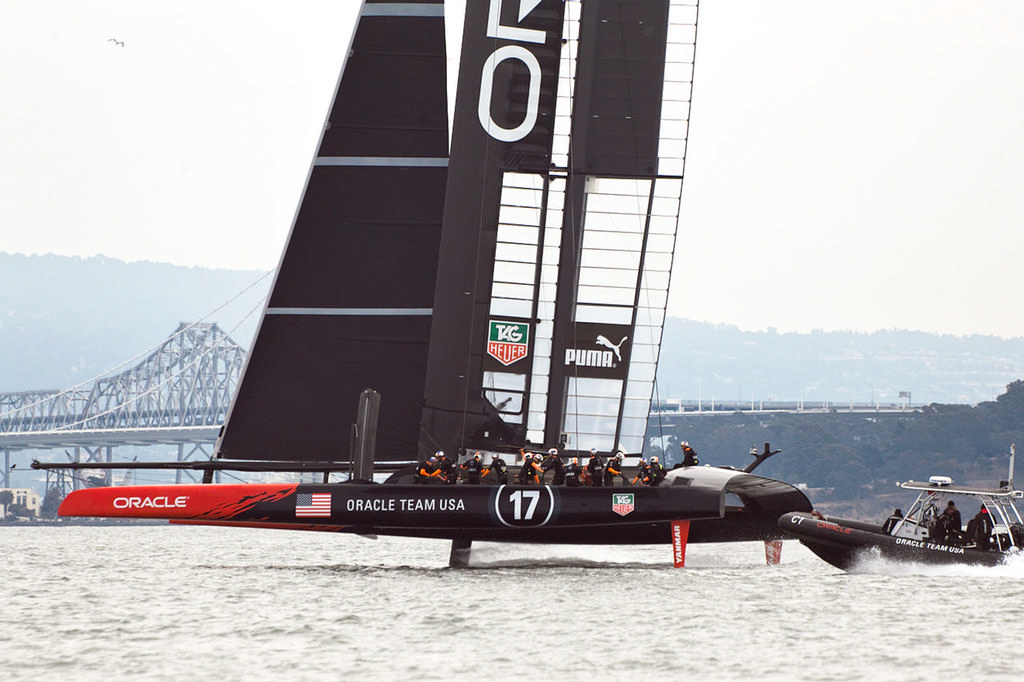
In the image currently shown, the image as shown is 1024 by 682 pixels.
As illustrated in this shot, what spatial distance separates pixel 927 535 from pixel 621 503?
11.9ft

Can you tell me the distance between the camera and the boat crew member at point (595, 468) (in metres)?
14.1

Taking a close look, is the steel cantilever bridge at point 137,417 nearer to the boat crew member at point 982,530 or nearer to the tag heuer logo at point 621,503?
the tag heuer logo at point 621,503

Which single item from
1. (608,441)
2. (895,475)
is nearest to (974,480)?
(895,475)

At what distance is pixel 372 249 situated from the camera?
15.1 meters

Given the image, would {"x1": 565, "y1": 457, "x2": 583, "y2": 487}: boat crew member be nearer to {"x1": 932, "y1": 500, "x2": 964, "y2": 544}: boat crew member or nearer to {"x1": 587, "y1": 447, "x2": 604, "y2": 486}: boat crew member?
{"x1": 587, "y1": 447, "x2": 604, "y2": 486}: boat crew member

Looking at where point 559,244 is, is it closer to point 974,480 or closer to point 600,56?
point 600,56

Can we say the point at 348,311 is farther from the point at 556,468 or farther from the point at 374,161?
the point at 556,468

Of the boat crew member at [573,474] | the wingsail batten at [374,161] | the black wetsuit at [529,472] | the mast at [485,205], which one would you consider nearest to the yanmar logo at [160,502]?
the mast at [485,205]

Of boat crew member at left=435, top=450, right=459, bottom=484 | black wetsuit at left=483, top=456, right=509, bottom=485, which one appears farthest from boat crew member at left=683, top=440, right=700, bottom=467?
boat crew member at left=435, top=450, right=459, bottom=484

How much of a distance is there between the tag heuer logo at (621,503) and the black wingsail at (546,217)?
1.81 meters

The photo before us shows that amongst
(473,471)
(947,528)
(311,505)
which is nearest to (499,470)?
(473,471)

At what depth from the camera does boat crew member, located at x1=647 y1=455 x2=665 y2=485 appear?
1405cm

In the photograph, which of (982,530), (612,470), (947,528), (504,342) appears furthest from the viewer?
(504,342)

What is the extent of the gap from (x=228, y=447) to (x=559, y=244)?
405 cm
